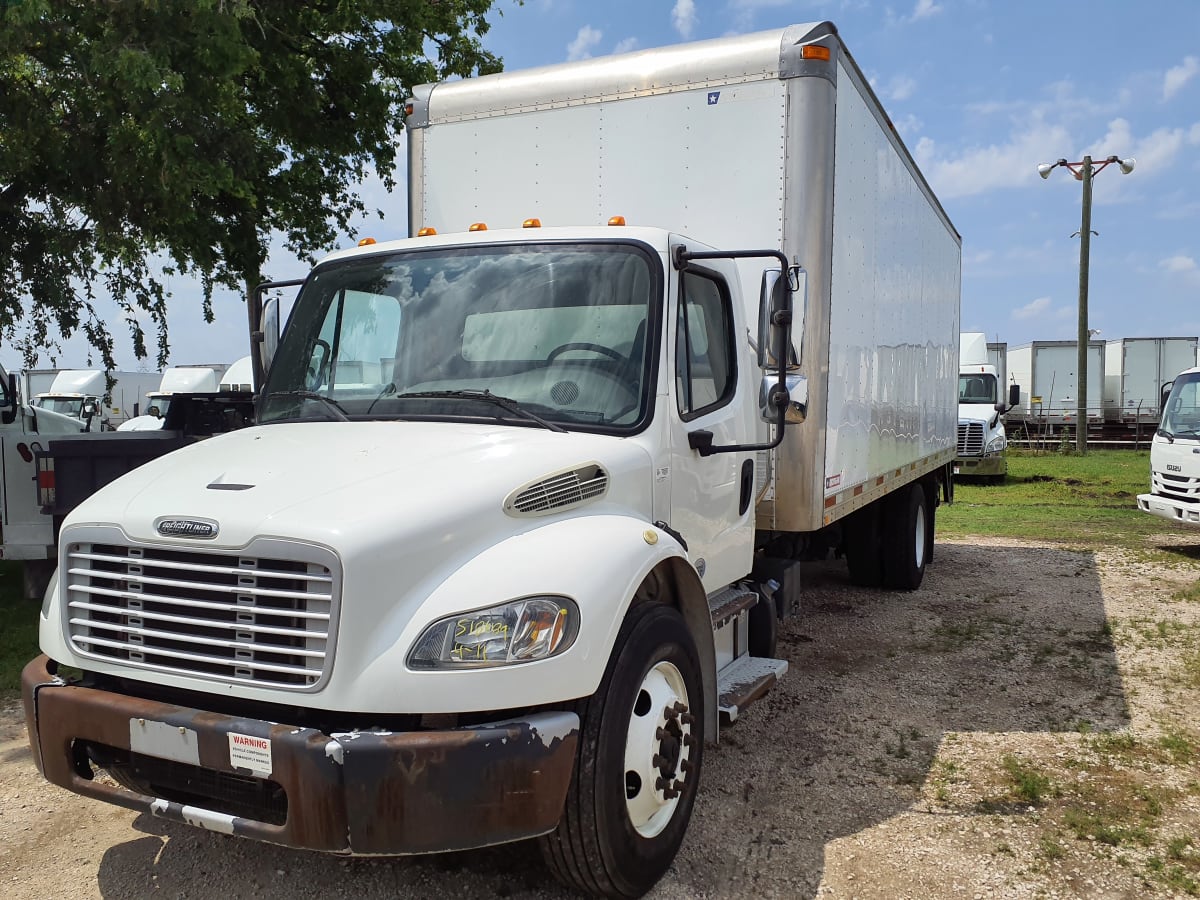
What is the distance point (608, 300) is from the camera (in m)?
4.10

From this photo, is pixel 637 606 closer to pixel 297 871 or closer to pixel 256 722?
pixel 256 722

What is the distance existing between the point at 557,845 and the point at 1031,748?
3.21 m

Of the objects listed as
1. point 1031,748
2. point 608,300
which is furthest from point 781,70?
point 1031,748

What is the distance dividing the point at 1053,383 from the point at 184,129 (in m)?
29.4

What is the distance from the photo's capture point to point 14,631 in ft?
25.7

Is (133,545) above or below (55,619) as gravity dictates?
above

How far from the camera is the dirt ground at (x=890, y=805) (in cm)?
381

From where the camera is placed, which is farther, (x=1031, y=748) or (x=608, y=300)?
(x=1031, y=748)

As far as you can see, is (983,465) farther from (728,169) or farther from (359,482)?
(359,482)

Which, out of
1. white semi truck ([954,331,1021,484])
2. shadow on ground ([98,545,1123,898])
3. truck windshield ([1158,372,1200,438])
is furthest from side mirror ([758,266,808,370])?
white semi truck ([954,331,1021,484])

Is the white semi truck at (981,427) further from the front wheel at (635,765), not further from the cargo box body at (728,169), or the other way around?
the front wheel at (635,765)

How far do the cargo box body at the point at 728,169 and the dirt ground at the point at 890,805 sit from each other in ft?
4.16

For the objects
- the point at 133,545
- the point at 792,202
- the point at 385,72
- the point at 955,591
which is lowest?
the point at 955,591

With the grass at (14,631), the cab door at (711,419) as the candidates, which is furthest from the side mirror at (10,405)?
the cab door at (711,419)
